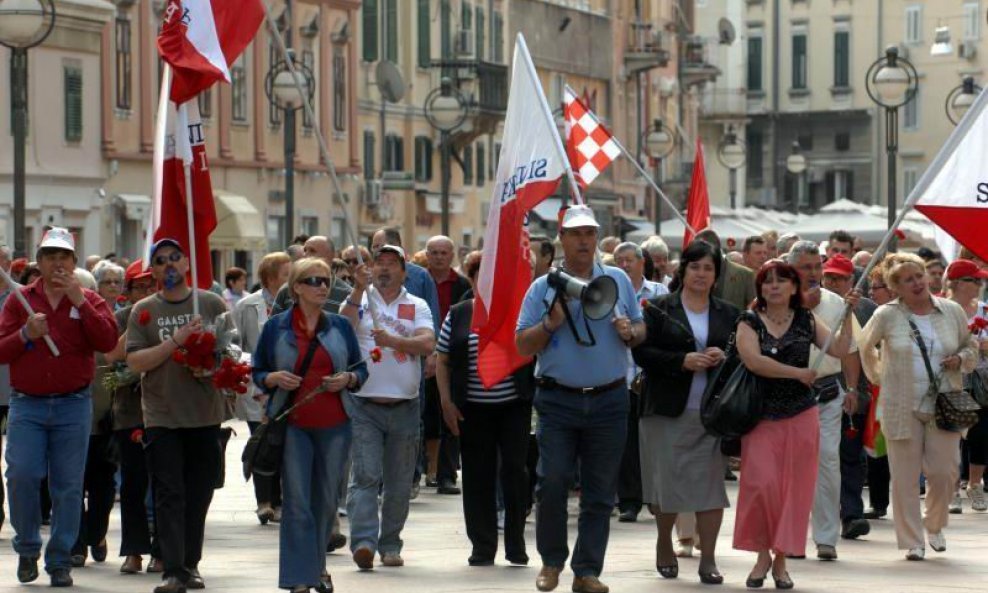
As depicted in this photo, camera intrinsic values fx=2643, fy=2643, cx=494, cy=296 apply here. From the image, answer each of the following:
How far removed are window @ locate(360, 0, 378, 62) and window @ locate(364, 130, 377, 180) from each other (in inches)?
65.6

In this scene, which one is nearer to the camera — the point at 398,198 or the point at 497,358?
the point at 497,358

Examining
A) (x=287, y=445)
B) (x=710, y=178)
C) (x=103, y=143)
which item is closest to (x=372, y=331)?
(x=287, y=445)

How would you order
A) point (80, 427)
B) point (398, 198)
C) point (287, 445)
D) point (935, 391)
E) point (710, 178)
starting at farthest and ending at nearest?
point (710, 178) → point (398, 198) → point (935, 391) → point (80, 427) → point (287, 445)

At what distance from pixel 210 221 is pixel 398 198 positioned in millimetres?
44445

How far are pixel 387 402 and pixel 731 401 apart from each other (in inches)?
92.3

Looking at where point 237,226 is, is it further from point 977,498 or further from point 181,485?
point 181,485

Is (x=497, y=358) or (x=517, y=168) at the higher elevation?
(x=517, y=168)

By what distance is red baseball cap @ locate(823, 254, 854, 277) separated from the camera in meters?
17.4

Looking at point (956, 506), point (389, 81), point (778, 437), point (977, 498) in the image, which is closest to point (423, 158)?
point (389, 81)

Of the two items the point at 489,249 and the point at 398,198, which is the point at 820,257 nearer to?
the point at 489,249

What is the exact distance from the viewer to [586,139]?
24.3 m

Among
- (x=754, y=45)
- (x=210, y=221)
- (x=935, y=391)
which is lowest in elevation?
(x=935, y=391)

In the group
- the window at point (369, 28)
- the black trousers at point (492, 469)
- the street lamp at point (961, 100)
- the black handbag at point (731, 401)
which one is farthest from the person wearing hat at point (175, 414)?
the window at point (369, 28)

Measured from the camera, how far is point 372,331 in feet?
50.9
